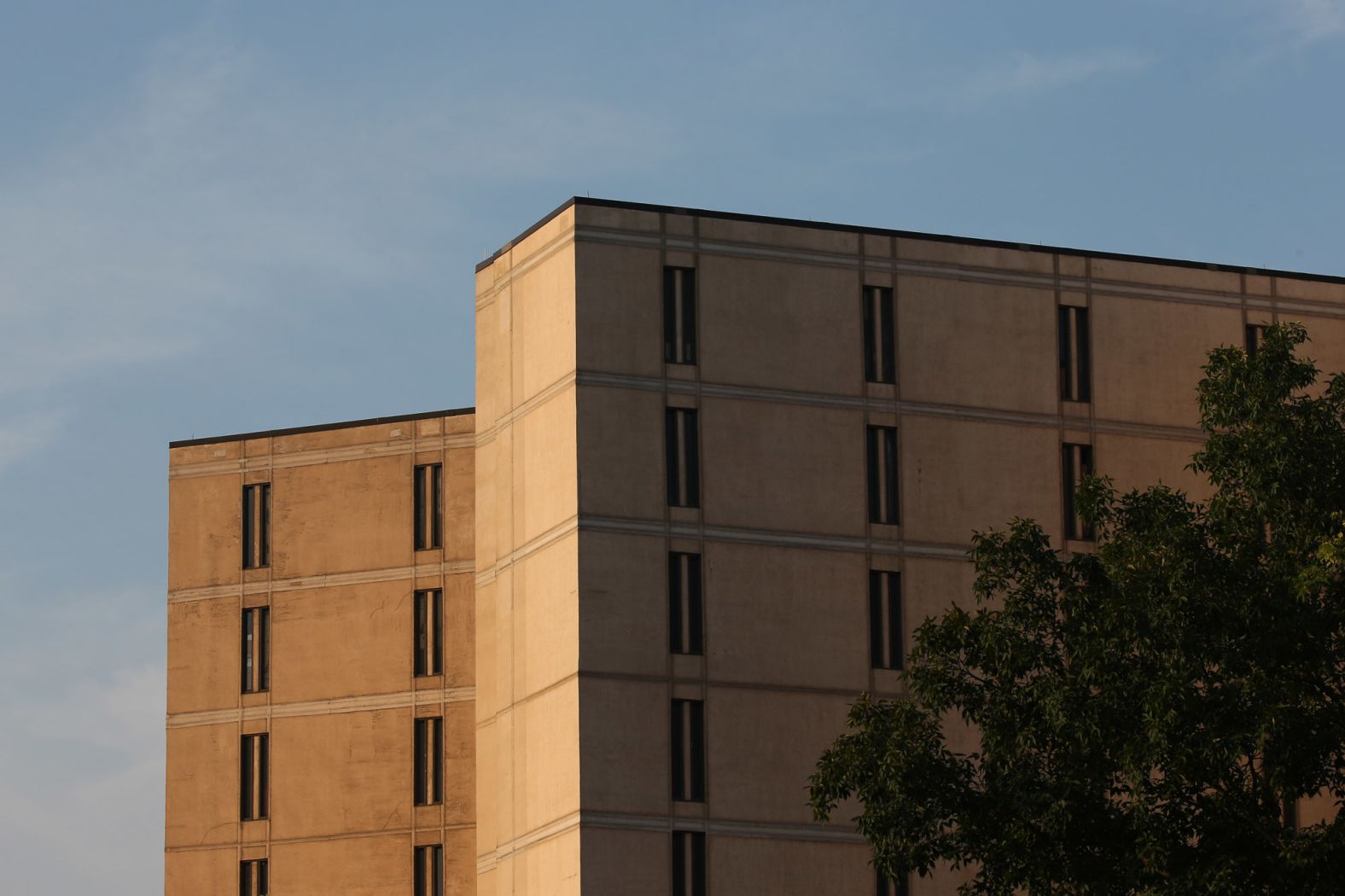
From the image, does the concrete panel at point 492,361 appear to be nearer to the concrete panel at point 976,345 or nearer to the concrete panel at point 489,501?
the concrete panel at point 489,501

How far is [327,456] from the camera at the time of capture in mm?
77125

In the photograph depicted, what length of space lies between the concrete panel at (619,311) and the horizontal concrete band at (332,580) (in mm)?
13527

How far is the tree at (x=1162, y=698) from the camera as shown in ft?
141

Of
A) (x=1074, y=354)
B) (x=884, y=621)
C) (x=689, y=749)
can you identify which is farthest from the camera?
(x=1074, y=354)

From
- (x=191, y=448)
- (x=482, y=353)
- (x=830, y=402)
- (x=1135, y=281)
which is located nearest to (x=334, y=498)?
(x=191, y=448)

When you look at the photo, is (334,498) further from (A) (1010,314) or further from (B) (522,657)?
(A) (1010,314)

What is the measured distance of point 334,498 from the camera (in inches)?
3022

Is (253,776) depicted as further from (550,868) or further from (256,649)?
(550,868)

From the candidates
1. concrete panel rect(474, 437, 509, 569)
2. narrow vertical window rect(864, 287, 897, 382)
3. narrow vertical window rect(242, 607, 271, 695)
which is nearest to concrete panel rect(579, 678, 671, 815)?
concrete panel rect(474, 437, 509, 569)

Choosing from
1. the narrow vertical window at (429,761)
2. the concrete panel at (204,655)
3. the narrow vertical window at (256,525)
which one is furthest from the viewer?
the narrow vertical window at (256,525)

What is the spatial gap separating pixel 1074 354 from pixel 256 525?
25562mm

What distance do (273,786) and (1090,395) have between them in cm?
2645

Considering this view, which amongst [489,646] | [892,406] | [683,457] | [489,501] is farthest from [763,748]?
[489,501]

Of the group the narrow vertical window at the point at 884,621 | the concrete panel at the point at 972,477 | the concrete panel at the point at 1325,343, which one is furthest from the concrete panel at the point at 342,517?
the concrete panel at the point at 1325,343
